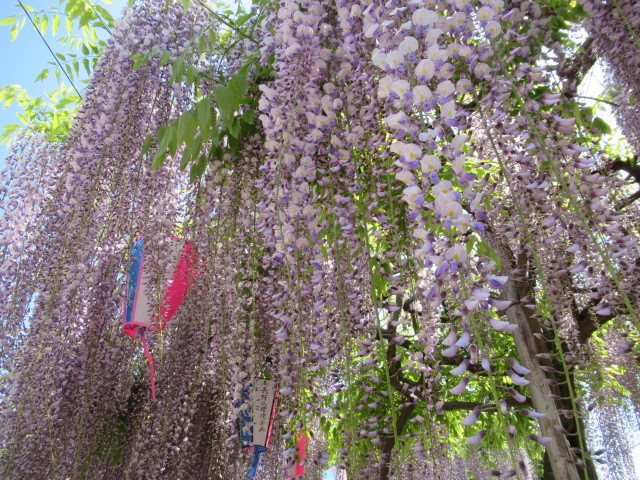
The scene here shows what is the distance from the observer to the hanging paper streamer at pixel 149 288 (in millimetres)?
2443

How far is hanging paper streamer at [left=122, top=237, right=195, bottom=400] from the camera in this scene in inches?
96.2

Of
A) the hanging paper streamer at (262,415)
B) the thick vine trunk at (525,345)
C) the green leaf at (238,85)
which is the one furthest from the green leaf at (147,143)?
the thick vine trunk at (525,345)

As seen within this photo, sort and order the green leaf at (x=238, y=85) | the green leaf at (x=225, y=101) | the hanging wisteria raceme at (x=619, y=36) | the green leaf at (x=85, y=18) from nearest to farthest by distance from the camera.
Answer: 1. the hanging wisteria raceme at (x=619, y=36)
2. the green leaf at (x=225, y=101)
3. the green leaf at (x=238, y=85)
4. the green leaf at (x=85, y=18)

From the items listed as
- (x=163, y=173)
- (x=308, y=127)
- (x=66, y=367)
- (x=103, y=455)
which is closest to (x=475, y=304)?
(x=308, y=127)

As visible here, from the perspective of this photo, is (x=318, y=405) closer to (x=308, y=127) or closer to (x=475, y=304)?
(x=475, y=304)

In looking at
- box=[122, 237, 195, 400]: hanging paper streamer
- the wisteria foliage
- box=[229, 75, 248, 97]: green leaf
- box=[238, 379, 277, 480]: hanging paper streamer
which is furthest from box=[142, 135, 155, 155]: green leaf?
box=[238, 379, 277, 480]: hanging paper streamer

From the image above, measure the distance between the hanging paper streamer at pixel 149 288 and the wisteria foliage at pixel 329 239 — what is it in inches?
2.3

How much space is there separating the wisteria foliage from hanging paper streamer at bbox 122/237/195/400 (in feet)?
0.19

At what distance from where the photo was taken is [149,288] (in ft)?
8.04

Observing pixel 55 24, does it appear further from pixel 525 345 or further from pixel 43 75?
pixel 525 345

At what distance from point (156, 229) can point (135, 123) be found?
0.61 m

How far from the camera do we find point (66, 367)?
8.69 feet

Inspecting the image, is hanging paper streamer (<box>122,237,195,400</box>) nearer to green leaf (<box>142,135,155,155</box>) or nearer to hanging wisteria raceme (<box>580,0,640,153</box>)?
green leaf (<box>142,135,155,155</box>)

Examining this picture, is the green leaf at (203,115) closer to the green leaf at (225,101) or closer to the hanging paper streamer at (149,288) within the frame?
the green leaf at (225,101)
